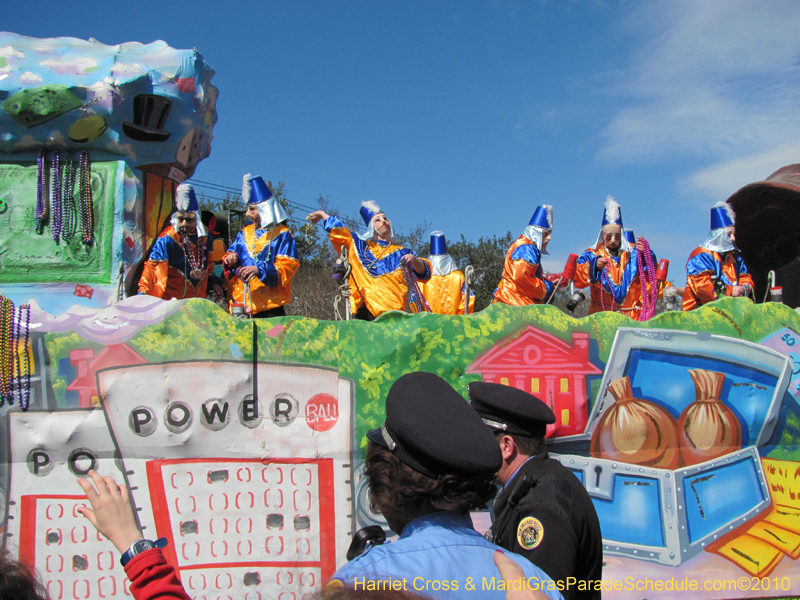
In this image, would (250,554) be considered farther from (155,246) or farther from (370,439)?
(155,246)

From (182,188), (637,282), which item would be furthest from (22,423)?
(637,282)

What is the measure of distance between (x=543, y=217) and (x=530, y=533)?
4.65 m

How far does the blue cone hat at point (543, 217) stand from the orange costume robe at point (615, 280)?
23.3 inches

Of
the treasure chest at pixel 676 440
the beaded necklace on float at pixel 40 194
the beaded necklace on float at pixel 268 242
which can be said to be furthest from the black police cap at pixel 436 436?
the beaded necklace on float at pixel 40 194

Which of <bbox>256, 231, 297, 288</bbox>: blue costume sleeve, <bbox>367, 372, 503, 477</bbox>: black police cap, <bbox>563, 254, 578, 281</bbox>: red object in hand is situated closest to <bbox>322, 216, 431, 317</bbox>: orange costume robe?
<bbox>256, 231, 297, 288</bbox>: blue costume sleeve

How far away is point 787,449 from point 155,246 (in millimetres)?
5091

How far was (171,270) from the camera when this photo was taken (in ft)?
17.6

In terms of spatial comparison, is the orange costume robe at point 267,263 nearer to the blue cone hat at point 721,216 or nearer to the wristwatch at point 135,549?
the wristwatch at point 135,549

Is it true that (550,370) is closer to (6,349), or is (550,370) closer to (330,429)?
(330,429)

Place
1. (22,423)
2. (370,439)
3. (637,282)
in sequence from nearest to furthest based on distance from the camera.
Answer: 1. (370,439)
2. (22,423)
3. (637,282)

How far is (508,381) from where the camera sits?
11.4 feet

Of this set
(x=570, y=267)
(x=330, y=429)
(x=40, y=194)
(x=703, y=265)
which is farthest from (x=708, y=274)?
(x=40, y=194)

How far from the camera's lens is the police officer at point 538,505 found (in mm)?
1826

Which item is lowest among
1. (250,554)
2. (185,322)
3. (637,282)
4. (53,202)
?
(250,554)
